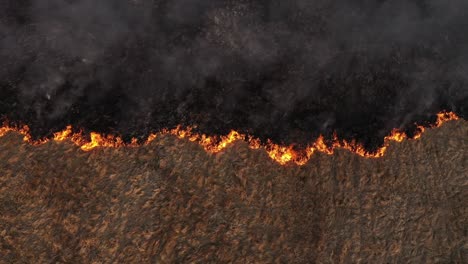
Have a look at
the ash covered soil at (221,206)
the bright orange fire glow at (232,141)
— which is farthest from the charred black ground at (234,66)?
the ash covered soil at (221,206)

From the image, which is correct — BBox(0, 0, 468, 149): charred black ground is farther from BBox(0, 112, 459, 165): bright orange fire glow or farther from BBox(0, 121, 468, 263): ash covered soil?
BBox(0, 121, 468, 263): ash covered soil

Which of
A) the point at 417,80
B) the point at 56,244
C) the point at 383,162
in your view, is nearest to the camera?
the point at 56,244

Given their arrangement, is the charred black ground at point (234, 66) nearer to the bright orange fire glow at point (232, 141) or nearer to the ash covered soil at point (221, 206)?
the bright orange fire glow at point (232, 141)

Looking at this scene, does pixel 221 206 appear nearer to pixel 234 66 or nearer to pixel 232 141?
pixel 232 141

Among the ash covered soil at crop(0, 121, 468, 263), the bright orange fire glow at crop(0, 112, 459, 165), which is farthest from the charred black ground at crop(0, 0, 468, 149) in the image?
the ash covered soil at crop(0, 121, 468, 263)

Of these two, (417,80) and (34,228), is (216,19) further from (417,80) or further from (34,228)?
(34,228)

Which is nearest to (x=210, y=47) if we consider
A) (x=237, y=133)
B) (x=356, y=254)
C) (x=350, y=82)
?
(x=237, y=133)

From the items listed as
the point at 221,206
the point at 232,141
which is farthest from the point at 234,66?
the point at 221,206
